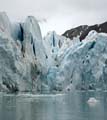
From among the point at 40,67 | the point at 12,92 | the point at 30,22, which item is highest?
the point at 30,22

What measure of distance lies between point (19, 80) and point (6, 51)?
12.1ft

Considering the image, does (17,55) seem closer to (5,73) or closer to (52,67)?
(5,73)

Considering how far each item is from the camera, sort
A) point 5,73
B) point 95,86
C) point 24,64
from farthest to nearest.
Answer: point 95,86 → point 24,64 → point 5,73

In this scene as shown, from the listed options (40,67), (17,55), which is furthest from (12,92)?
(40,67)

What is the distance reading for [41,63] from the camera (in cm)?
5053

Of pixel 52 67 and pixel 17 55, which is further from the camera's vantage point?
pixel 52 67

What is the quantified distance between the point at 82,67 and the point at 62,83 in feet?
12.2

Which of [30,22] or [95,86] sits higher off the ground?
[30,22]

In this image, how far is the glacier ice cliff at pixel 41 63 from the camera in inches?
1697

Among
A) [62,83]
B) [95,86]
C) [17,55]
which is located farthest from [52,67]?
[17,55]

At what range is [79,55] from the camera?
55500 mm

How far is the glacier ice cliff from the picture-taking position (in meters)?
43.1

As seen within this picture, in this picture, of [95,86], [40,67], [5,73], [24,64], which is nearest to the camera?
[5,73]

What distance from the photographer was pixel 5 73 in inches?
1676
